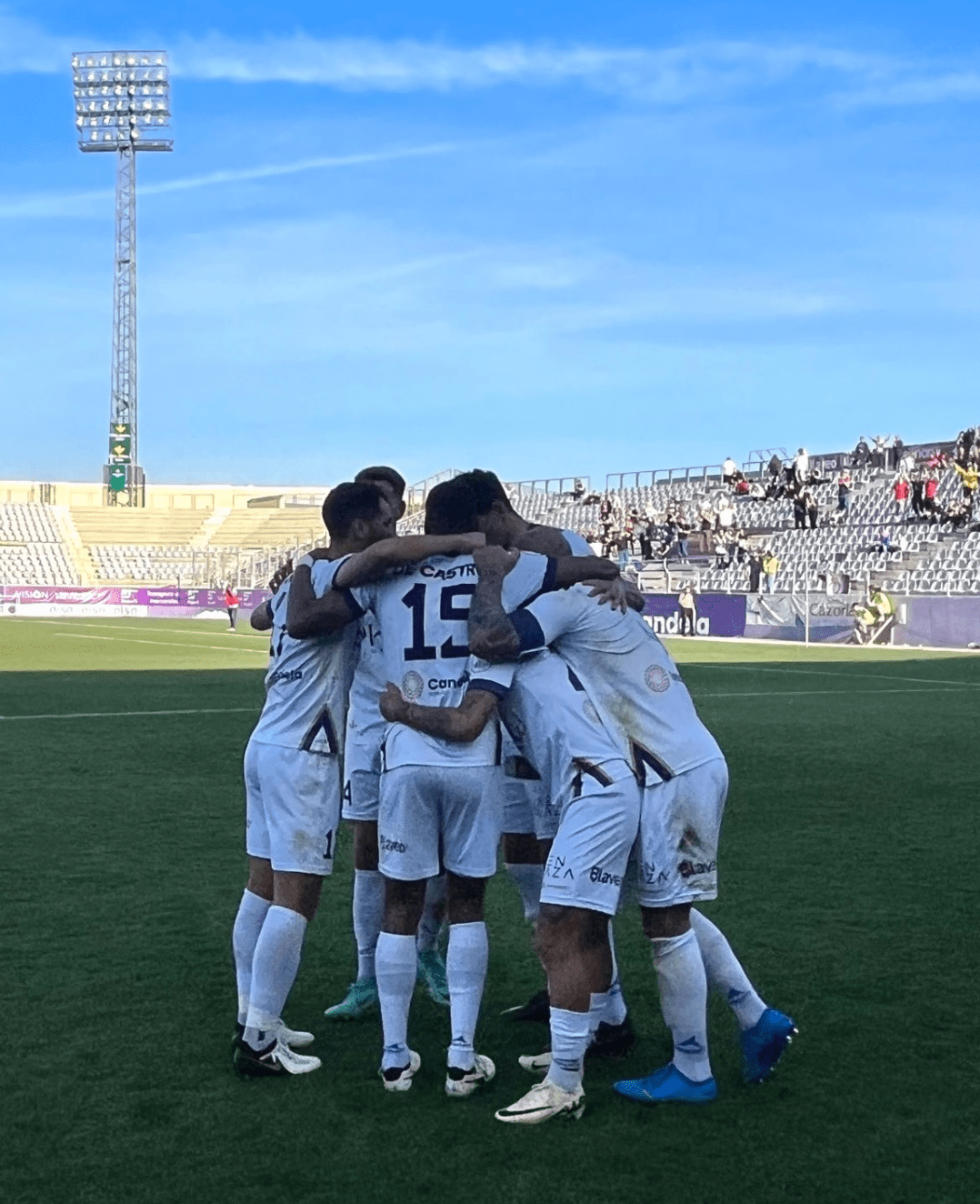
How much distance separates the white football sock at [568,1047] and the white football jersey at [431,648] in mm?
820

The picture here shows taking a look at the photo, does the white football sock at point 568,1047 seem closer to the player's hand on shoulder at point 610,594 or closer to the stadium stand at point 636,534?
the player's hand on shoulder at point 610,594

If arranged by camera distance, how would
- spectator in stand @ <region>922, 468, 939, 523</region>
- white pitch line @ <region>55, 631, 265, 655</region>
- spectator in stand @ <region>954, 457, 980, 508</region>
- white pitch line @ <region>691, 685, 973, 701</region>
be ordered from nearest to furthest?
white pitch line @ <region>691, 685, 973, 701</region> → white pitch line @ <region>55, 631, 265, 655</region> → spectator in stand @ <region>954, 457, 980, 508</region> → spectator in stand @ <region>922, 468, 939, 523</region>

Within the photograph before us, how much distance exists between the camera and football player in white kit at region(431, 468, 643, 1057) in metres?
5.05

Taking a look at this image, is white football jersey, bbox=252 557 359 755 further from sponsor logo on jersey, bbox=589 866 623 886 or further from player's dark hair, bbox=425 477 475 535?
sponsor logo on jersey, bbox=589 866 623 886

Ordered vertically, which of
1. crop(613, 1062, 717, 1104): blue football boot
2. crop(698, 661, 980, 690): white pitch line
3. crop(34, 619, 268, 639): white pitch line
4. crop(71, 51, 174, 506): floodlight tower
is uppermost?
crop(71, 51, 174, 506): floodlight tower

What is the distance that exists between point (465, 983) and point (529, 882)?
0.83m

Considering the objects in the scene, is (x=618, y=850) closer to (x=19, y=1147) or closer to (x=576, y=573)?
(x=576, y=573)

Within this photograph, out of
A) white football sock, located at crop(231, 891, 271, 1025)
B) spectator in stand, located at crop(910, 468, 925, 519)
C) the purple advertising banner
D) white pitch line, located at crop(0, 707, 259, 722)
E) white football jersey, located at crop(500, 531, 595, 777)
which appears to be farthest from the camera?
spectator in stand, located at crop(910, 468, 925, 519)

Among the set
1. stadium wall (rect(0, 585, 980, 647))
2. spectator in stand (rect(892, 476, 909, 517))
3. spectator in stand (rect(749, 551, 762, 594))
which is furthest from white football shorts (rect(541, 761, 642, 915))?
spectator in stand (rect(892, 476, 909, 517))

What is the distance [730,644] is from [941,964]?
3013 centimetres

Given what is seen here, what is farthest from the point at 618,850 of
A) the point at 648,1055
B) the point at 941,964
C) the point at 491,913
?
the point at 491,913

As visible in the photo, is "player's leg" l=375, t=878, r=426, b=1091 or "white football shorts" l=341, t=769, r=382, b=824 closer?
"player's leg" l=375, t=878, r=426, b=1091

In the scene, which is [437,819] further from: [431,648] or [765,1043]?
[765,1043]

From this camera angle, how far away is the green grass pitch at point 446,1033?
4.32 m
